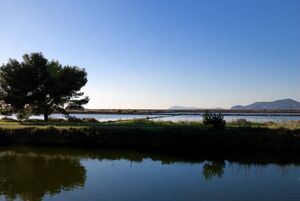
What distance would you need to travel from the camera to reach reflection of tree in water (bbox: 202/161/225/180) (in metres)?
23.8

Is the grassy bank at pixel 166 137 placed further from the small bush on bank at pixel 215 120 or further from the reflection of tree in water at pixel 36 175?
the reflection of tree in water at pixel 36 175

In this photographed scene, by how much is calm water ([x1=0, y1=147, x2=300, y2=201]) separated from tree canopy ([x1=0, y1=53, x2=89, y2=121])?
63.8 feet

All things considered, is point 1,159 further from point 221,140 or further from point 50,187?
point 221,140

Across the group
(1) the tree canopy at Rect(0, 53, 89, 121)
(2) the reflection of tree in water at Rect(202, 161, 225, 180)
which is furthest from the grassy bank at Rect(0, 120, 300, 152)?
(1) the tree canopy at Rect(0, 53, 89, 121)

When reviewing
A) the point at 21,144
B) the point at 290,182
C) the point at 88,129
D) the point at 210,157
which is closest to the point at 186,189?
the point at 290,182

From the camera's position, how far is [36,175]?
23.7m

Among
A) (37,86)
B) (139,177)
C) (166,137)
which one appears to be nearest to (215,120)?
(166,137)

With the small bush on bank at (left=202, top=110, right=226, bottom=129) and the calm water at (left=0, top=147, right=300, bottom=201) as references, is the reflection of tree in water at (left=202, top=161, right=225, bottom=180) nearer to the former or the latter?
the calm water at (left=0, top=147, right=300, bottom=201)

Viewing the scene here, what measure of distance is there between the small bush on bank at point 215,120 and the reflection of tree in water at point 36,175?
12768 mm

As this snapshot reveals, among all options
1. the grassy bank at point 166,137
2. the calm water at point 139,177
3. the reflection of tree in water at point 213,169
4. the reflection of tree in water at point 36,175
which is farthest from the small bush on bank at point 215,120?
the reflection of tree in water at point 36,175

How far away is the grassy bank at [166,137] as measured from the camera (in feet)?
106

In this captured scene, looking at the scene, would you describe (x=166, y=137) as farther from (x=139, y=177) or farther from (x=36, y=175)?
(x=36, y=175)

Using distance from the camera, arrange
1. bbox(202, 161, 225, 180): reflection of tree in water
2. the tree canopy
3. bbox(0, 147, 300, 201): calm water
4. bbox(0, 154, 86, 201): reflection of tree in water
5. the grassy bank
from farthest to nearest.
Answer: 1. the tree canopy
2. the grassy bank
3. bbox(202, 161, 225, 180): reflection of tree in water
4. bbox(0, 154, 86, 201): reflection of tree in water
5. bbox(0, 147, 300, 201): calm water

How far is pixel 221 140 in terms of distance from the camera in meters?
33.2
